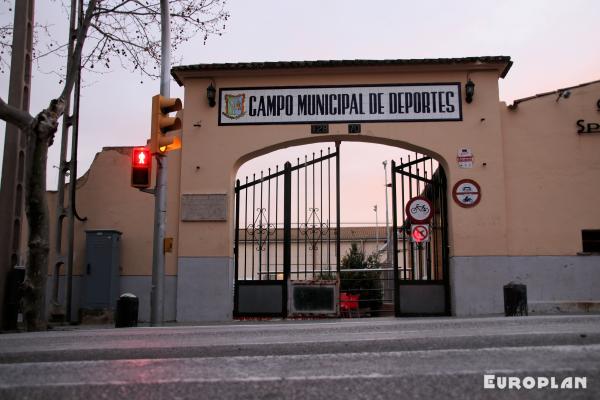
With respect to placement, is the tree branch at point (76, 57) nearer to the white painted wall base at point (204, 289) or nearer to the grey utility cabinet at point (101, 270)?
the grey utility cabinet at point (101, 270)

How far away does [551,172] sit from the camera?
13.3 meters

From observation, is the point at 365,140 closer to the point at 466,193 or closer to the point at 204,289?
the point at 466,193

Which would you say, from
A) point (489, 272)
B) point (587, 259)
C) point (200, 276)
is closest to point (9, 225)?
point (200, 276)

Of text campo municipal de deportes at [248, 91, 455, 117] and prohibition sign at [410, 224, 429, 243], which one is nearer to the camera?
prohibition sign at [410, 224, 429, 243]

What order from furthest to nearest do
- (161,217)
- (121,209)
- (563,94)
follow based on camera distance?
(121,209)
(563,94)
(161,217)

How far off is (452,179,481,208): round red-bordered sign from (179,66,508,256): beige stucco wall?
13cm

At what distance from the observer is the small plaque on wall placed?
43.8 ft

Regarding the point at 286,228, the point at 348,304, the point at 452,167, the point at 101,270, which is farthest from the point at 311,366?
the point at 348,304

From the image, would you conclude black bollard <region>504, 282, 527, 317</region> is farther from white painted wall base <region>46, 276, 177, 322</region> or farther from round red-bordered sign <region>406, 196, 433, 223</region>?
white painted wall base <region>46, 276, 177, 322</region>

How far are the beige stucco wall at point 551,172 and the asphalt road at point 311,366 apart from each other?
9454mm

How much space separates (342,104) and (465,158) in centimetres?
282

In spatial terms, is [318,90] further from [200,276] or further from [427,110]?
[200,276]

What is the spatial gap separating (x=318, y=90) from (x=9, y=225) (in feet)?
21.9

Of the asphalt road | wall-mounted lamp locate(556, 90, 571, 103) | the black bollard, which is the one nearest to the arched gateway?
wall-mounted lamp locate(556, 90, 571, 103)
